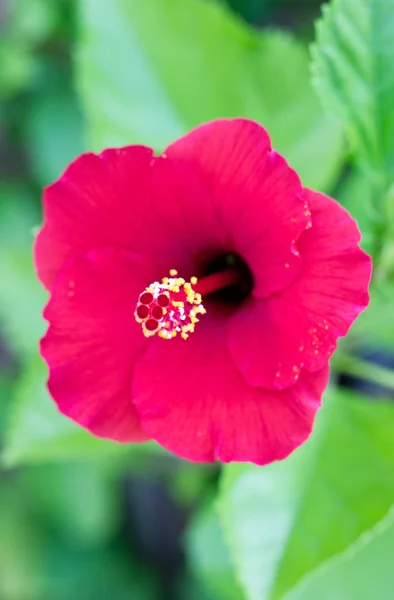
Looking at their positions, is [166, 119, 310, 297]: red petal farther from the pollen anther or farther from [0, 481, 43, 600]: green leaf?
[0, 481, 43, 600]: green leaf

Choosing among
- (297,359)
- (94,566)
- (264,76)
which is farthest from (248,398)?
(94,566)

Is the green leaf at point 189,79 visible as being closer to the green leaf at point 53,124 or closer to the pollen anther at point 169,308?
the pollen anther at point 169,308

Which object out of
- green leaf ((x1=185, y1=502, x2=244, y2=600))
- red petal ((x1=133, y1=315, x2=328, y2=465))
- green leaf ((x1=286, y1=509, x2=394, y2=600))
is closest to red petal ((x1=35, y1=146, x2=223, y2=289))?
red petal ((x1=133, y1=315, x2=328, y2=465))

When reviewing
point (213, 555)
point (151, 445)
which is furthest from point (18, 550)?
point (151, 445)

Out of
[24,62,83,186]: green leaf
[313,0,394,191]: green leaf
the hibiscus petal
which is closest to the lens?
the hibiscus petal

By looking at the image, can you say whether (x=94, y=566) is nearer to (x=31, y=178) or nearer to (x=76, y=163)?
(x=31, y=178)

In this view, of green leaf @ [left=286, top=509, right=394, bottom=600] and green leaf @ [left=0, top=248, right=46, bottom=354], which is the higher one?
green leaf @ [left=0, top=248, right=46, bottom=354]
